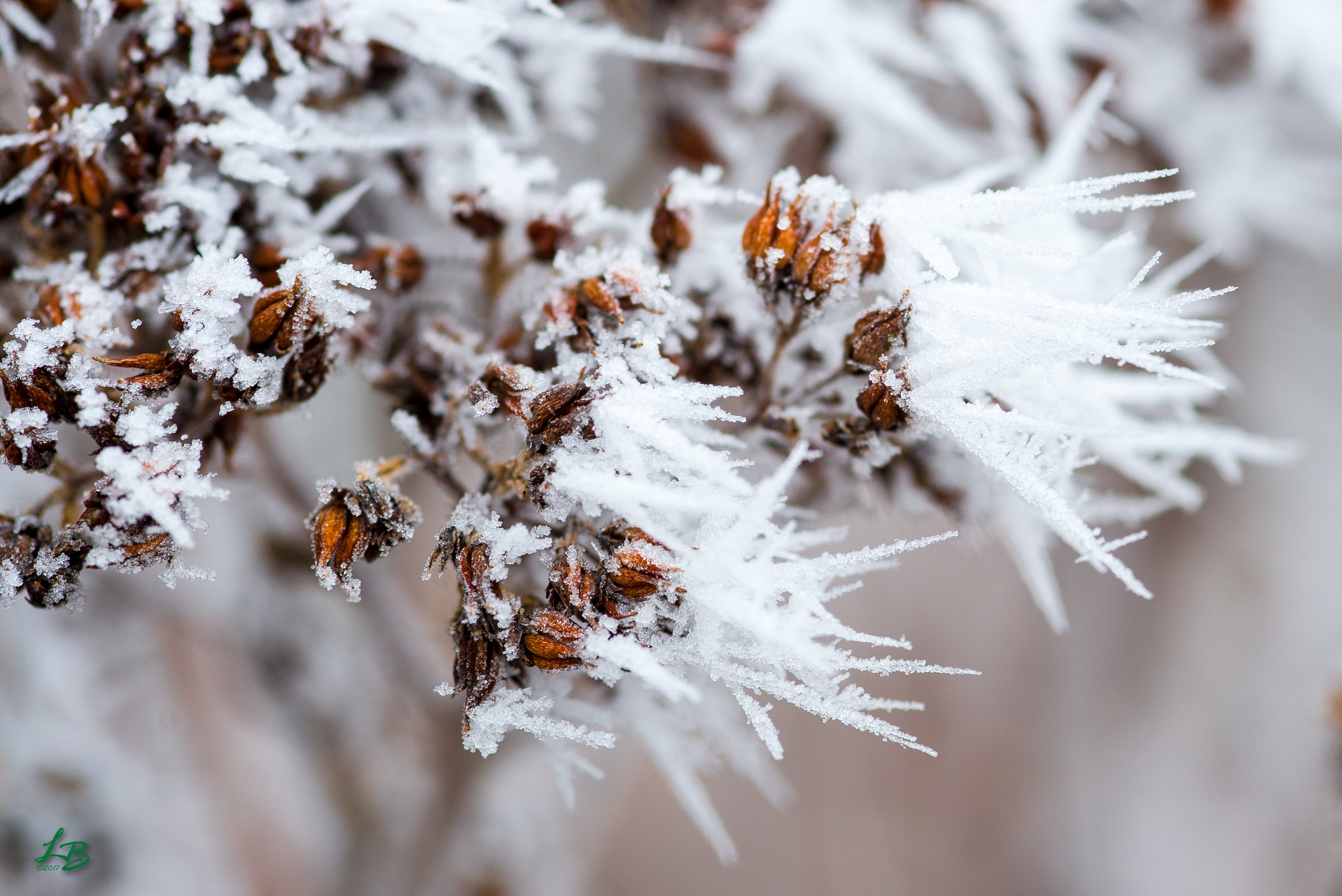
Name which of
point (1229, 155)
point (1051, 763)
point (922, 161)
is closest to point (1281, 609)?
point (1051, 763)

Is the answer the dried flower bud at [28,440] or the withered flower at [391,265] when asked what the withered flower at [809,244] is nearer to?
the withered flower at [391,265]

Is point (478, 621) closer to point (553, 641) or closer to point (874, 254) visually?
point (553, 641)

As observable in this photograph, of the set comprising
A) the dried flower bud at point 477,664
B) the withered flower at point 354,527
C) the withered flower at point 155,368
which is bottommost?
the dried flower bud at point 477,664

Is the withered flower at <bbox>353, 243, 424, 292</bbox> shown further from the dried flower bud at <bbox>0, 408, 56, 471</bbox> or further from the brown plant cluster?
the dried flower bud at <bbox>0, 408, 56, 471</bbox>

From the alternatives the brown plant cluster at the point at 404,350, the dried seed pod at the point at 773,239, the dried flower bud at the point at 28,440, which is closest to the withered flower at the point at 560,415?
the brown plant cluster at the point at 404,350

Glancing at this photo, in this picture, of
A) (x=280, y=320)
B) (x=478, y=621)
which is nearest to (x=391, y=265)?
(x=280, y=320)

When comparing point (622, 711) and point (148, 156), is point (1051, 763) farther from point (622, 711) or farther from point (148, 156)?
point (148, 156)

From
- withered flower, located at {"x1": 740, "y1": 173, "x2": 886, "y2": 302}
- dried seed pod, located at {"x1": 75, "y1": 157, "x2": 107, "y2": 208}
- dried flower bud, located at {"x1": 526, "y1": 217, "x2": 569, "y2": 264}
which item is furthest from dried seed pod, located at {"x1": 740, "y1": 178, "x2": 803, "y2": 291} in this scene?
dried seed pod, located at {"x1": 75, "y1": 157, "x2": 107, "y2": 208}
